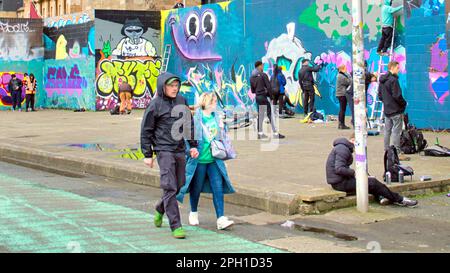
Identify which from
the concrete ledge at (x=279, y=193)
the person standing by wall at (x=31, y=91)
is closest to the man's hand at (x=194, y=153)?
the concrete ledge at (x=279, y=193)

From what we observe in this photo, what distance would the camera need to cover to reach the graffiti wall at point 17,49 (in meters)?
32.1

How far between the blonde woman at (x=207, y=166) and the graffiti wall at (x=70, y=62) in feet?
75.3

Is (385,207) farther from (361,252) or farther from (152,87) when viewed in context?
(152,87)

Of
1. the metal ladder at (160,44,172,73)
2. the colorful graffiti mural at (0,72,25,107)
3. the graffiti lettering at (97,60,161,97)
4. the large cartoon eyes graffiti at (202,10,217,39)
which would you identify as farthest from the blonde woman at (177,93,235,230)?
the colorful graffiti mural at (0,72,25,107)

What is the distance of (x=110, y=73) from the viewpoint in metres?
29.8

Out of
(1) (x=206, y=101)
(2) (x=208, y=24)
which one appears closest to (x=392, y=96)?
(1) (x=206, y=101)

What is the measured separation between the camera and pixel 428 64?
17.4m

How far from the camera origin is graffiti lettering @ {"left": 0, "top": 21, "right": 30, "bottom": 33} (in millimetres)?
32094

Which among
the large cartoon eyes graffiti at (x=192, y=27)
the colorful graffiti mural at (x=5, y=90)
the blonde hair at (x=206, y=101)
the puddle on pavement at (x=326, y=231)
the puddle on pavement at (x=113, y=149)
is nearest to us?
the puddle on pavement at (x=326, y=231)

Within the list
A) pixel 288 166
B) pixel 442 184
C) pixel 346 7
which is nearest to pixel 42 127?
pixel 346 7

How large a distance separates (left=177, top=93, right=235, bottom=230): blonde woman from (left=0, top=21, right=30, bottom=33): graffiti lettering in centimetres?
2717

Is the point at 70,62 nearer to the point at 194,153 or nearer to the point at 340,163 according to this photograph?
A: the point at 340,163

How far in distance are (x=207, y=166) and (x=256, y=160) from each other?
15.7 feet

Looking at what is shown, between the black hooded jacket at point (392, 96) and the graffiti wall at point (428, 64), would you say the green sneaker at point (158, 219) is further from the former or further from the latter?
the graffiti wall at point (428, 64)
